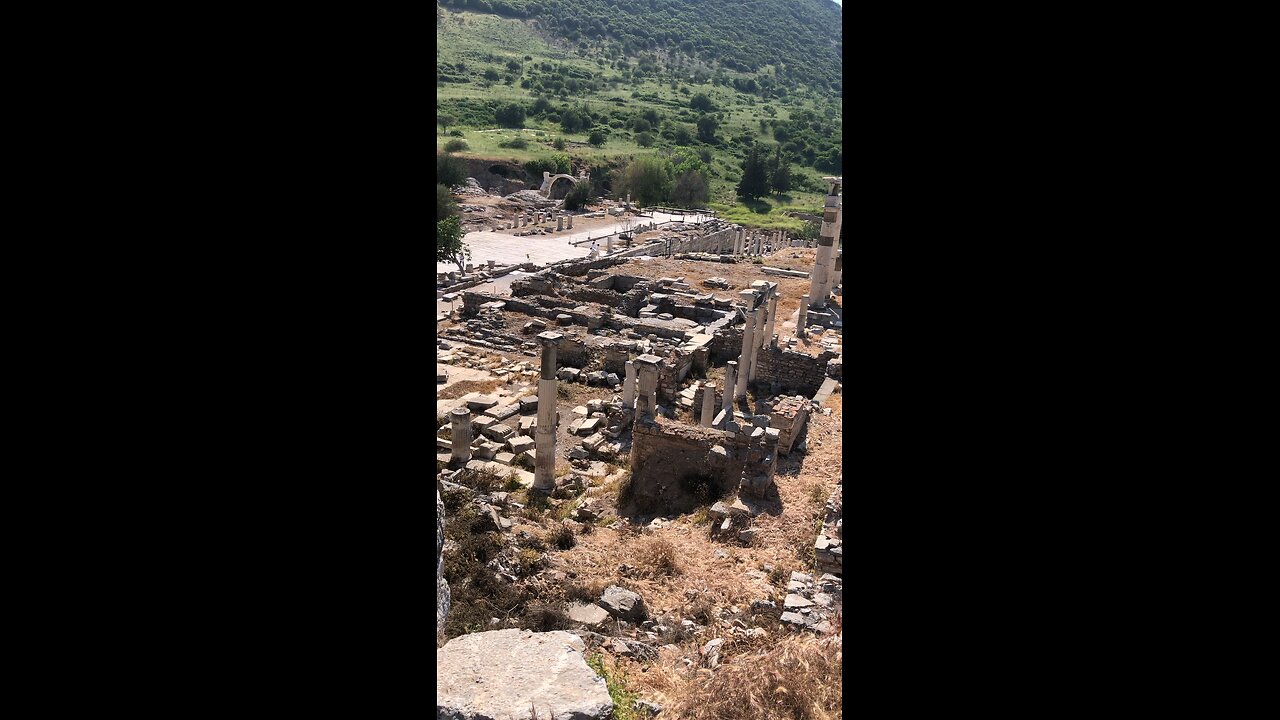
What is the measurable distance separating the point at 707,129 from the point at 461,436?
80.8 meters

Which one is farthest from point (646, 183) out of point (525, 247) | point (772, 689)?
point (772, 689)

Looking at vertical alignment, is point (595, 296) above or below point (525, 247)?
below

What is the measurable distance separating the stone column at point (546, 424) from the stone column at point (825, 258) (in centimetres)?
1334

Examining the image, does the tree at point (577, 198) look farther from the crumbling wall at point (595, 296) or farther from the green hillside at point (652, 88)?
the crumbling wall at point (595, 296)

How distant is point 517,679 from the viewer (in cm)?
584

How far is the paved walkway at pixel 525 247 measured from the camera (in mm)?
34000

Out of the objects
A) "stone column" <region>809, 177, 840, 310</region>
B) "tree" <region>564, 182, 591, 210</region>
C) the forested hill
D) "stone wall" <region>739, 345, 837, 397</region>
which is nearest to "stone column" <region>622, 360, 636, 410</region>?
"stone wall" <region>739, 345, 837, 397</region>

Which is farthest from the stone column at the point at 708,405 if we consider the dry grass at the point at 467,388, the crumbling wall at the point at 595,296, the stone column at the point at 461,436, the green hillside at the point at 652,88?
the green hillside at the point at 652,88

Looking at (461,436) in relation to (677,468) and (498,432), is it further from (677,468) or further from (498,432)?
(677,468)

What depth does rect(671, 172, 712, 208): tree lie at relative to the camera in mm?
60531

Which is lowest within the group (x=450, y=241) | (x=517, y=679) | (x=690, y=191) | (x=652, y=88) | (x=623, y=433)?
(x=623, y=433)
